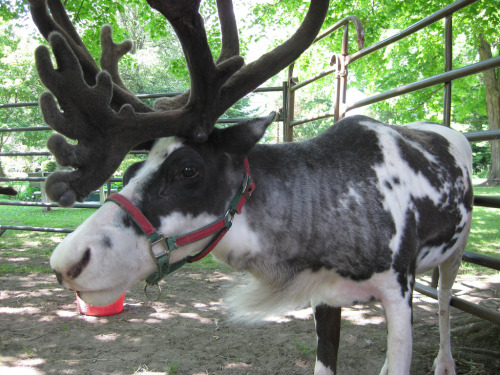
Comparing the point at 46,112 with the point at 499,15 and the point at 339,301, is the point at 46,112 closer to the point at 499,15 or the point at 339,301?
the point at 339,301

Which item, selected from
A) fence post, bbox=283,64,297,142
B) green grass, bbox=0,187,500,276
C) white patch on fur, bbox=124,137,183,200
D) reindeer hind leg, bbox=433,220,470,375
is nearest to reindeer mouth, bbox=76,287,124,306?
white patch on fur, bbox=124,137,183,200

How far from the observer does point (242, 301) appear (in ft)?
7.49

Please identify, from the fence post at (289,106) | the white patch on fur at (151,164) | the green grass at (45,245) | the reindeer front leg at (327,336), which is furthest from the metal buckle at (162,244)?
the fence post at (289,106)

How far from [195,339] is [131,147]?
6.43ft

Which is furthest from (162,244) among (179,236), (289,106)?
(289,106)

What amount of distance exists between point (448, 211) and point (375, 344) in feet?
4.41

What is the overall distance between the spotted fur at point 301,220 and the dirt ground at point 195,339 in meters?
0.74

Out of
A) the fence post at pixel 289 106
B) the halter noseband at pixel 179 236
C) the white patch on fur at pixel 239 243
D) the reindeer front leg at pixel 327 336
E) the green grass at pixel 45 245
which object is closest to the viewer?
the halter noseband at pixel 179 236

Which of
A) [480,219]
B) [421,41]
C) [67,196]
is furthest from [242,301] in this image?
[421,41]

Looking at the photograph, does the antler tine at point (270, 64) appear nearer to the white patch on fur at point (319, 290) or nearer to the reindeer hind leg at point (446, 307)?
the white patch on fur at point (319, 290)

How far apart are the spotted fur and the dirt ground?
2.43 feet

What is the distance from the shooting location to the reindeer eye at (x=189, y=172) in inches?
69.2

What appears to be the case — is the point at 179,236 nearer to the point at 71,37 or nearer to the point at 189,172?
the point at 189,172

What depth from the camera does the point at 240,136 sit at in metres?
1.92
